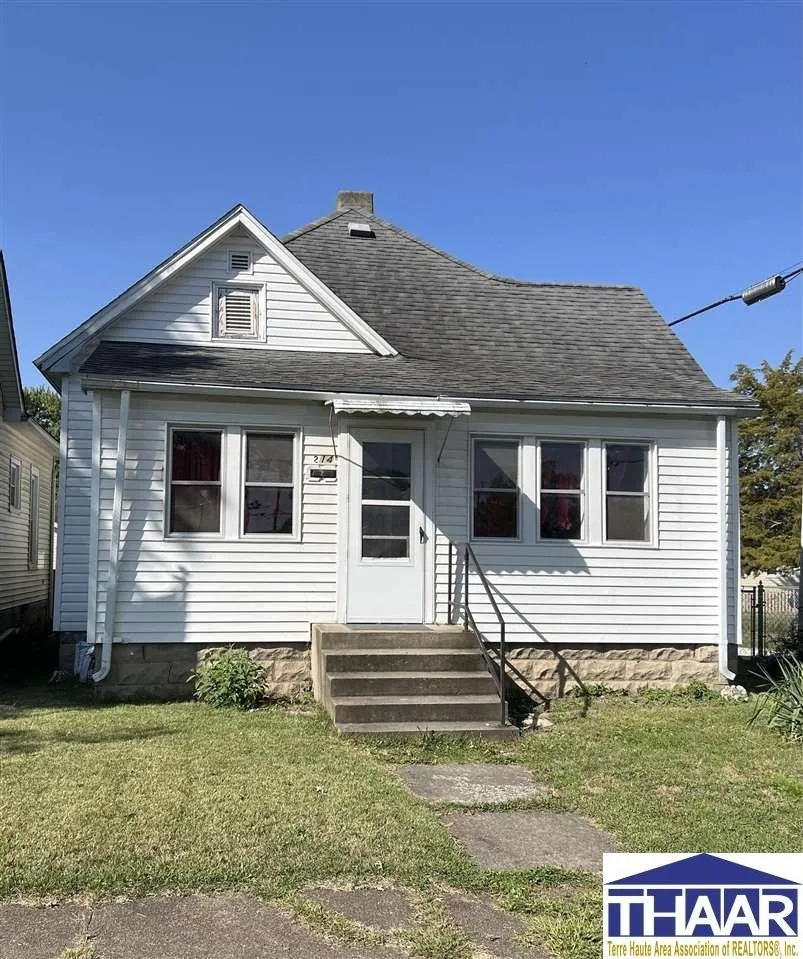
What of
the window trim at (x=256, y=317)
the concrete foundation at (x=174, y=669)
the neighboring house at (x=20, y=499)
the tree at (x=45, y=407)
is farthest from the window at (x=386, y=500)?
the tree at (x=45, y=407)

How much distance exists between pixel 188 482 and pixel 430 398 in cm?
295

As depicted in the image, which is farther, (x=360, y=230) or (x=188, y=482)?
(x=360, y=230)

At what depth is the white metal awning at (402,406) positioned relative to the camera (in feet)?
31.7

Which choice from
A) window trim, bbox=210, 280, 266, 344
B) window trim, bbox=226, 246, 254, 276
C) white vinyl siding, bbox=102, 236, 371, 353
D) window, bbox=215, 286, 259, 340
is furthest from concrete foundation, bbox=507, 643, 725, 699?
window trim, bbox=226, 246, 254, 276

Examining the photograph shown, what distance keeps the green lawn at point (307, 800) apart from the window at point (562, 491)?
2469 mm

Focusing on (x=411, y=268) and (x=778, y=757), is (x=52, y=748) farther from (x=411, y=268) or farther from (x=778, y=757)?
(x=411, y=268)

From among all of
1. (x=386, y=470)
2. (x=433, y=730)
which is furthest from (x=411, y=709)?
(x=386, y=470)

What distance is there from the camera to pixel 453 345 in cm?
1220

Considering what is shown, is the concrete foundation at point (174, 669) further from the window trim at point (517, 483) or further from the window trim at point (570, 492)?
the window trim at point (570, 492)

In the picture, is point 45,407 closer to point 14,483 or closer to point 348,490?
point 14,483

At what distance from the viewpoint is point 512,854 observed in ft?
17.5

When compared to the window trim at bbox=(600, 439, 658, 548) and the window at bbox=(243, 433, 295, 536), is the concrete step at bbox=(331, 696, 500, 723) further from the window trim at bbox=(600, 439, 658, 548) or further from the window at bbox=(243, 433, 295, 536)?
the window trim at bbox=(600, 439, 658, 548)

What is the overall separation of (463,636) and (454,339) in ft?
15.1

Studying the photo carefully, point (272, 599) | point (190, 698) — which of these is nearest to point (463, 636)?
point (272, 599)
